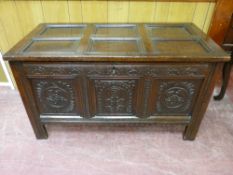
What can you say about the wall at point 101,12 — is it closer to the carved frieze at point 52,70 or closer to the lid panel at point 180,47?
the lid panel at point 180,47

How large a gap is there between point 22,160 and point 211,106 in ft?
5.21

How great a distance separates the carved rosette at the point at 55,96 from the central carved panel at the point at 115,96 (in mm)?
177

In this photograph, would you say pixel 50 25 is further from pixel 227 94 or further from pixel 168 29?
pixel 227 94

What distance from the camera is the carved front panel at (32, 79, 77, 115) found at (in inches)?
43.8

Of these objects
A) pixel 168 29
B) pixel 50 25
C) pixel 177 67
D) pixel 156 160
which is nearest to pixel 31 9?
pixel 50 25

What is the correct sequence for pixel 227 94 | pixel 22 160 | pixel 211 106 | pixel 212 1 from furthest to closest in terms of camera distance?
pixel 227 94
pixel 211 106
pixel 212 1
pixel 22 160

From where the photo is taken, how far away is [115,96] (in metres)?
1.17

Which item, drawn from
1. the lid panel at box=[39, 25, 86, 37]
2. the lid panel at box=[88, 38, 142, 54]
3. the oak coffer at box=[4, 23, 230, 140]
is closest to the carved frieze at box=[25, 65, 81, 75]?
the oak coffer at box=[4, 23, 230, 140]

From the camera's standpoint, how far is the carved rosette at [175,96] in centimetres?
112

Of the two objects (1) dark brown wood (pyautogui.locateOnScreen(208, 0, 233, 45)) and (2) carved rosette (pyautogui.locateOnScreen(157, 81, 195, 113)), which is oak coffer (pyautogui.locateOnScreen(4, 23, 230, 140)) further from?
(1) dark brown wood (pyautogui.locateOnScreen(208, 0, 233, 45))

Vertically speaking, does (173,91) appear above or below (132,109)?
above

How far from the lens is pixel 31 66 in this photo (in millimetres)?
1025

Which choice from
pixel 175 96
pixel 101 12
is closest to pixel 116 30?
pixel 101 12

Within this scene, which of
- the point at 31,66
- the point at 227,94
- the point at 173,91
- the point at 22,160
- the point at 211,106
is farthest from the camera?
the point at 227,94
